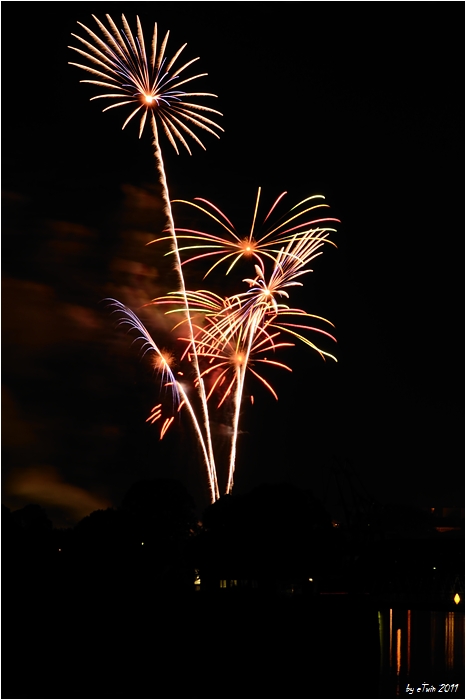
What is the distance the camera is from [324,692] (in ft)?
182

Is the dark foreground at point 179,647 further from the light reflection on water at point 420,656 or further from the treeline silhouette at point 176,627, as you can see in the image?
the light reflection on water at point 420,656

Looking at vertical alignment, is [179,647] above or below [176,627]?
below

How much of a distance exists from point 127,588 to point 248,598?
346 inches

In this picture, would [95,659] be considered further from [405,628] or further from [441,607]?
[441,607]

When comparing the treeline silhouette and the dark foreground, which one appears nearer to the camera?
the dark foreground

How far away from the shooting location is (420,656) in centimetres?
7950

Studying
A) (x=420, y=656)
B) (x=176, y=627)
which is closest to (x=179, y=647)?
(x=176, y=627)

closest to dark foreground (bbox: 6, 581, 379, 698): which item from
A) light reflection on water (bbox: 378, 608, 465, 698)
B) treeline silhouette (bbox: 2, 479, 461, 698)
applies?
treeline silhouette (bbox: 2, 479, 461, 698)

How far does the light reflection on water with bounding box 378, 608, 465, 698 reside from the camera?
67188 millimetres

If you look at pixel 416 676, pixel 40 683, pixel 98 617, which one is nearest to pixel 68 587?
pixel 98 617

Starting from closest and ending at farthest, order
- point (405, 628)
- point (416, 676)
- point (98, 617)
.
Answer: point (98, 617)
point (416, 676)
point (405, 628)

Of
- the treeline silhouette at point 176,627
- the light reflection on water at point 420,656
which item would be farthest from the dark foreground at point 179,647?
the light reflection on water at point 420,656

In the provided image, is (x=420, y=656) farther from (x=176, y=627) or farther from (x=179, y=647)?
(x=179, y=647)

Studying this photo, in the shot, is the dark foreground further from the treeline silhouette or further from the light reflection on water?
the light reflection on water
